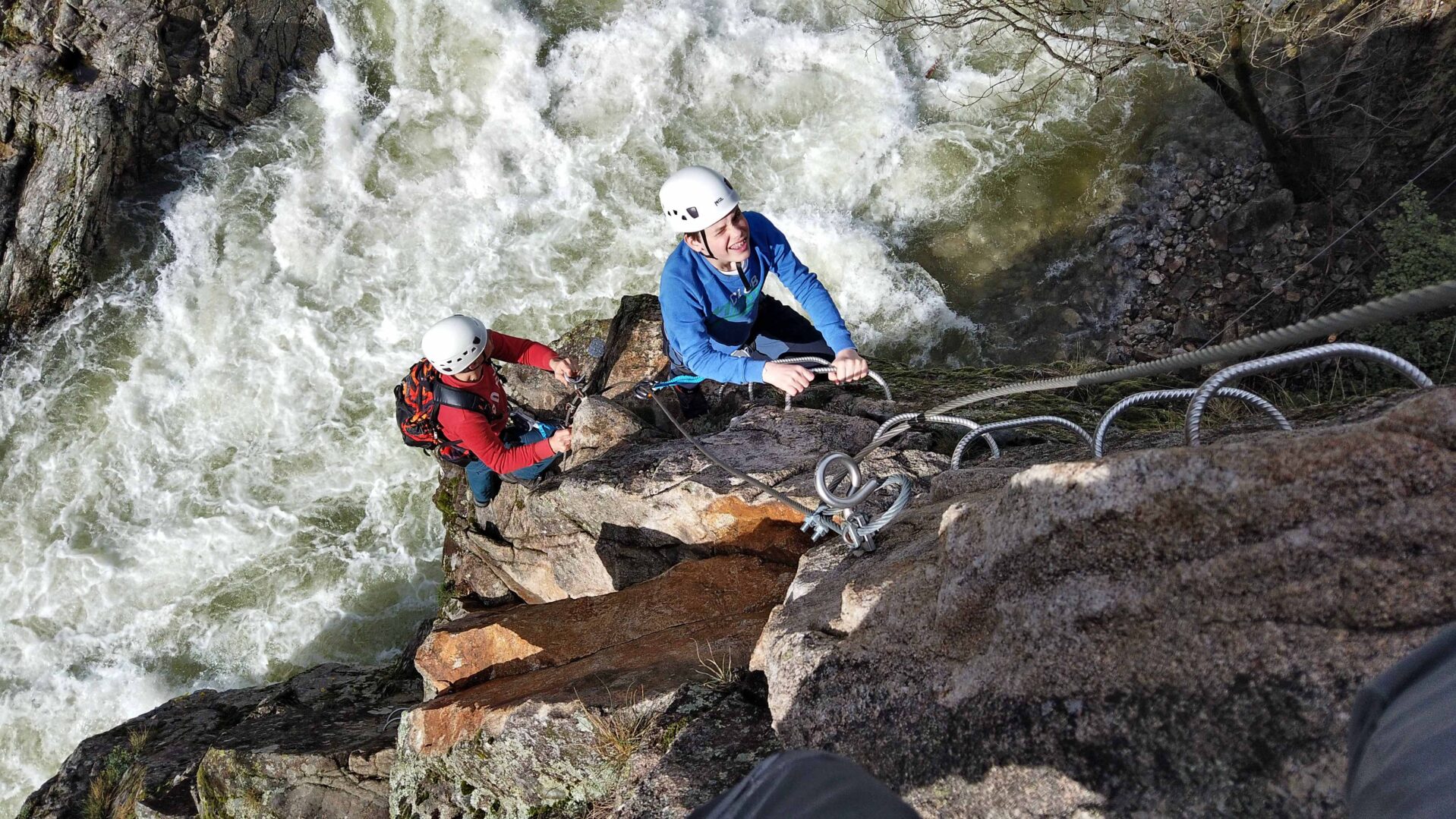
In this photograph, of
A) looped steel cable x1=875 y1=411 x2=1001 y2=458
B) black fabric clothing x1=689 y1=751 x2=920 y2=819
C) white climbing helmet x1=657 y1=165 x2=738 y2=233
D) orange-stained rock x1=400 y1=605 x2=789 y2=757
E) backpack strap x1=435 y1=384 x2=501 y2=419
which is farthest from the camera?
backpack strap x1=435 y1=384 x2=501 y2=419

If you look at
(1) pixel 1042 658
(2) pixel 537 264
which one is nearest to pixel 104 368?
(2) pixel 537 264

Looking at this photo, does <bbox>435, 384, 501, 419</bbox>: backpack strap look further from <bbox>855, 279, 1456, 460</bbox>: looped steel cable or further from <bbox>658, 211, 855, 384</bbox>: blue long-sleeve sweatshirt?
<bbox>855, 279, 1456, 460</bbox>: looped steel cable

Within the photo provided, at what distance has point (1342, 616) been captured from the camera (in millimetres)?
1852

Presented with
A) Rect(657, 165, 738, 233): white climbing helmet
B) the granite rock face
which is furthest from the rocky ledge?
the granite rock face

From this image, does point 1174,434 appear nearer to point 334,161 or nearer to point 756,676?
point 756,676

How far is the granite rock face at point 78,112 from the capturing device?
10.5 m

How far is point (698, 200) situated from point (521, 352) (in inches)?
91.1

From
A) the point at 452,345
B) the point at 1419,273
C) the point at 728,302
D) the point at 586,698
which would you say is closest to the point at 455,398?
the point at 452,345

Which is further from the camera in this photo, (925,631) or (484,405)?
(484,405)

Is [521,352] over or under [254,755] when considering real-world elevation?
over

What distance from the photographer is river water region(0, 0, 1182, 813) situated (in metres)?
9.50

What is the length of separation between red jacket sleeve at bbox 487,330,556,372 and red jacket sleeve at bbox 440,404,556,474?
759 mm

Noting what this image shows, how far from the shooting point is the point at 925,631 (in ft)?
8.66

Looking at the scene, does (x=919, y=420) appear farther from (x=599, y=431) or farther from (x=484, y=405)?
(x=484, y=405)
